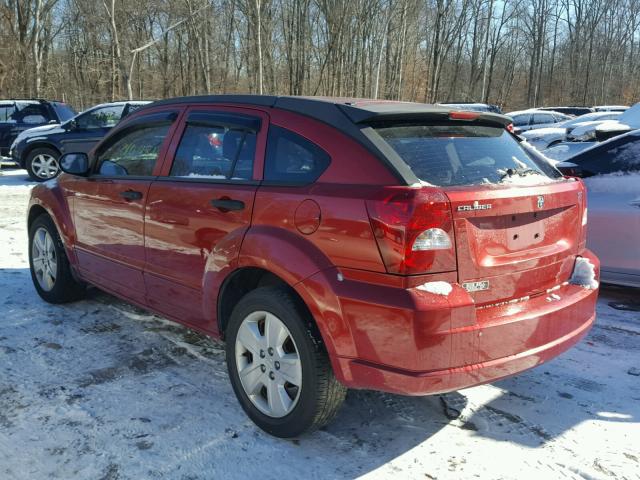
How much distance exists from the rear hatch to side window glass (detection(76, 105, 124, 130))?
40.8 feet

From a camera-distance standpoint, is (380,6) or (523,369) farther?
(380,6)

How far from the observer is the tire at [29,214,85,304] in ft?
15.5

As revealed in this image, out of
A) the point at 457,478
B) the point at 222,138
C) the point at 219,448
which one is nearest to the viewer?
the point at 457,478

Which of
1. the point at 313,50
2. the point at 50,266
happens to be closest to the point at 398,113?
the point at 50,266

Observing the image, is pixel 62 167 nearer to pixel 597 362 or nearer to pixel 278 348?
pixel 278 348

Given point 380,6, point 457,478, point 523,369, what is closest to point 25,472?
point 457,478

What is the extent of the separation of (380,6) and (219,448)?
124 ft

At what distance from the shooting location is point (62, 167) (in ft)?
14.4

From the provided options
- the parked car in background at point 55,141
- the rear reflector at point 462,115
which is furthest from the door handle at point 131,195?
the parked car in background at point 55,141

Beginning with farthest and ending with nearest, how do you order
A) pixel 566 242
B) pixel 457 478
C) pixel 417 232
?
pixel 566 242 → pixel 457 478 → pixel 417 232

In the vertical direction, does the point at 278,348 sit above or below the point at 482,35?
below

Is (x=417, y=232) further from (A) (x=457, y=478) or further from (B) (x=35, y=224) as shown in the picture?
(B) (x=35, y=224)

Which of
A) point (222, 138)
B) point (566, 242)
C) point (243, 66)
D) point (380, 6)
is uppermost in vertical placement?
point (380, 6)

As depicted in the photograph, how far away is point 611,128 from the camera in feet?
25.2
